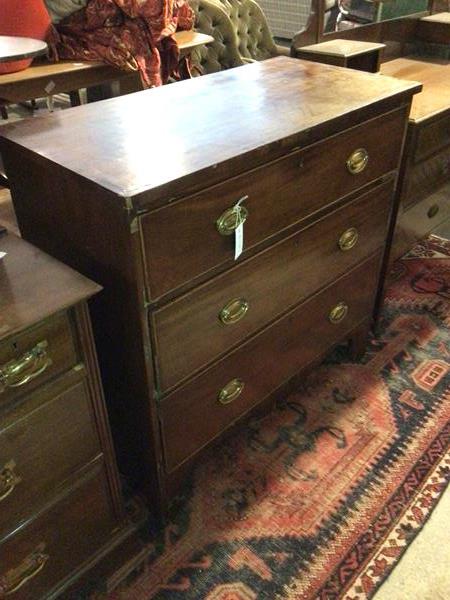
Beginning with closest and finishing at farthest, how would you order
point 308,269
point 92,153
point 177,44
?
point 92,153 → point 308,269 → point 177,44

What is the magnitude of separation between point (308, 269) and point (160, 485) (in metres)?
0.65

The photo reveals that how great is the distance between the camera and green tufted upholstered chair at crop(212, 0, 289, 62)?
369cm

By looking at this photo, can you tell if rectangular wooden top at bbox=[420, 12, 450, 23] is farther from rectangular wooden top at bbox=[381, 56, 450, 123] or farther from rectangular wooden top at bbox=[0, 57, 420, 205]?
rectangular wooden top at bbox=[0, 57, 420, 205]

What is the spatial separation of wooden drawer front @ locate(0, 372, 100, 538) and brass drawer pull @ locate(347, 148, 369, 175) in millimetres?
832

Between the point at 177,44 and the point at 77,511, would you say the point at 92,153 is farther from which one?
the point at 177,44

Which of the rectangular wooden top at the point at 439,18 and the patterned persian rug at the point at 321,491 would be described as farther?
the rectangular wooden top at the point at 439,18

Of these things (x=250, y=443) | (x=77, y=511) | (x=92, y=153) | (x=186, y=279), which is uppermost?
(x=92, y=153)

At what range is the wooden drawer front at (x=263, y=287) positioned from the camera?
1110mm

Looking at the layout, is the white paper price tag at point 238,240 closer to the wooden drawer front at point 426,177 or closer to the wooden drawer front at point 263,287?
the wooden drawer front at point 263,287

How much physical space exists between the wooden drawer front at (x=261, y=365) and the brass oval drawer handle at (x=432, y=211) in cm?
48

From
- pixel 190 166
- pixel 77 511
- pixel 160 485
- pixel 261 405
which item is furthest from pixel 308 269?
pixel 77 511

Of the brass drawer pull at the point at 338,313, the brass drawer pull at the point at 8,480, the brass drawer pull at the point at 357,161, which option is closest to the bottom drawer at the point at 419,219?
the brass drawer pull at the point at 338,313

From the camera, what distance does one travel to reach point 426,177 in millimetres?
1900

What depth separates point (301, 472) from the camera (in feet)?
5.02
